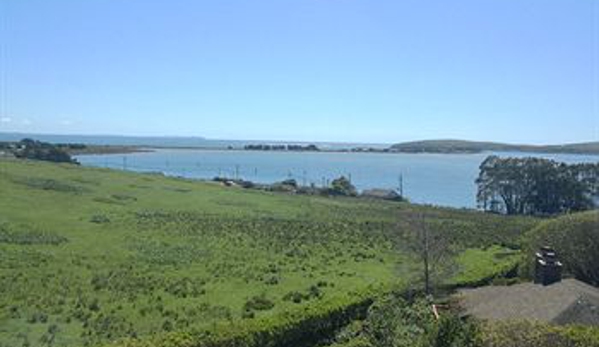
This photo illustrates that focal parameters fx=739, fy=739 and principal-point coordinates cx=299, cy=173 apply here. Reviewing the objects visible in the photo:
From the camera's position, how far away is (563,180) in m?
120

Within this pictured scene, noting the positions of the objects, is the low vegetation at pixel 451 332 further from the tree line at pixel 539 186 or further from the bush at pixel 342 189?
the bush at pixel 342 189

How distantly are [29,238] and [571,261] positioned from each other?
36.6 meters

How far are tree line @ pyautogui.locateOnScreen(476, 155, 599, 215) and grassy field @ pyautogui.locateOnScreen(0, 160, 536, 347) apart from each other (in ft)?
105

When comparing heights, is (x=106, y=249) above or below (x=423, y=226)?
below

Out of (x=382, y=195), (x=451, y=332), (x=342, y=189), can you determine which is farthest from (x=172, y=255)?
(x=342, y=189)

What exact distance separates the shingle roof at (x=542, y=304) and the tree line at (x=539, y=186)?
301 ft

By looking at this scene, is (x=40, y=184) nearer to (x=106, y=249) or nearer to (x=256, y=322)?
(x=106, y=249)

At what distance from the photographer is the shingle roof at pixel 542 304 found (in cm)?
2625

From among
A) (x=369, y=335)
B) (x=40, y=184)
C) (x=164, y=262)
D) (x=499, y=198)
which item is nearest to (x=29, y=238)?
(x=164, y=262)

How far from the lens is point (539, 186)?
121938mm

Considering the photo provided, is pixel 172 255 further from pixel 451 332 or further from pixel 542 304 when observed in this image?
pixel 451 332

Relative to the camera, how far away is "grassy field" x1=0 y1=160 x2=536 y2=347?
115 feet

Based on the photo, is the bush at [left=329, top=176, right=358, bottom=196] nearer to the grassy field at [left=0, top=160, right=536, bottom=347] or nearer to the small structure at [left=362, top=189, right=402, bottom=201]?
the small structure at [left=362, top=189, right=402, bottom=201]

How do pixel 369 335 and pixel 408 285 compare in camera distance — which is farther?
pixel 408 285
